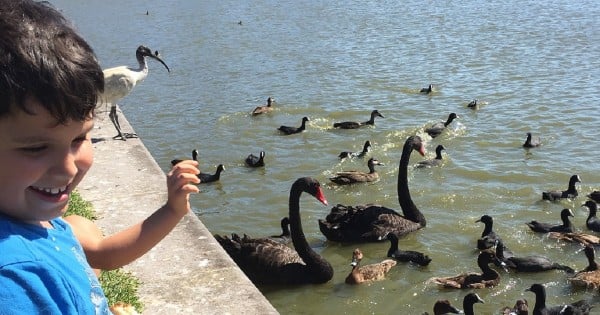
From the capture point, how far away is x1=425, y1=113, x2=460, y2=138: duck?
13289mm

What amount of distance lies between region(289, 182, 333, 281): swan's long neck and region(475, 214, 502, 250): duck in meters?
1.79

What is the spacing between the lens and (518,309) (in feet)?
22.7

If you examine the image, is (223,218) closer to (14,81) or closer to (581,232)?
(581,232)

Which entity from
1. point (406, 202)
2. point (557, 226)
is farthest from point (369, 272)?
point (557, 226)

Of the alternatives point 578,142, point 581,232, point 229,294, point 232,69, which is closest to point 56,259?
point 229,294

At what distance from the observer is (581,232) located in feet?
29.6

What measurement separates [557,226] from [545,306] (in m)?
2.14

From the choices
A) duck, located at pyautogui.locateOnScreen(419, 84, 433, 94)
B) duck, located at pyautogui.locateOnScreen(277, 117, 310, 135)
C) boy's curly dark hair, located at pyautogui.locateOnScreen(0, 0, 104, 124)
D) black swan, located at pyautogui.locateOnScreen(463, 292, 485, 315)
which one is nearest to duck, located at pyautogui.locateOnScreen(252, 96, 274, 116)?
duck, located at pyautogui.locateOnScreen(277, 117, 310, 135)

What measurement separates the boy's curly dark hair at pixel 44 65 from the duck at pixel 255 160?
1008 cm

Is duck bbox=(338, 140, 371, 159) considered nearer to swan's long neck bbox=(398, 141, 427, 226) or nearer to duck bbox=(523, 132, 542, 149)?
swan's long neck bbox=(398, 141, 427, 226)

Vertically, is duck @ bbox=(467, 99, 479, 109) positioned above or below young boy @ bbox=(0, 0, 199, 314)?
below

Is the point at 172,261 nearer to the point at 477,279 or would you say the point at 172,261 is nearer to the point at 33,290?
the point at 477,279

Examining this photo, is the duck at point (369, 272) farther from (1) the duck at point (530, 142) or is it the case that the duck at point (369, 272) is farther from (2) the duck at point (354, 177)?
(1) the duck at point (530, 142)

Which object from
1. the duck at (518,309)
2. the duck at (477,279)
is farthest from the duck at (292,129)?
the duck at (518,309)
